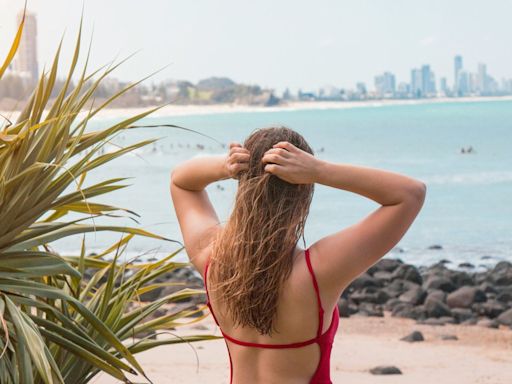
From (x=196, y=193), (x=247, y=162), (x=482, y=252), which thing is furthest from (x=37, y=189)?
(x=482, y=252)

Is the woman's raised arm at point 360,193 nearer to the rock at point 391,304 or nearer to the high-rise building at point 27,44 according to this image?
the high-rise building at point 27,44

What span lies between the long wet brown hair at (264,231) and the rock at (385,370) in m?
5.88

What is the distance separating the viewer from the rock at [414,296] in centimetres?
1290

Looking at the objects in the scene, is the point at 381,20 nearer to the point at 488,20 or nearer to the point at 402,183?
the point at 488,20

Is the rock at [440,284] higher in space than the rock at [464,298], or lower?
lower

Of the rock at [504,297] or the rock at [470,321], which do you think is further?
the rock at [504,297]

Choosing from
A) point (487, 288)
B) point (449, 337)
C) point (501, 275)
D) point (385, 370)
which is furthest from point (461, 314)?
point (385, 370)

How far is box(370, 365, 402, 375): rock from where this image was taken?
27.2 feet

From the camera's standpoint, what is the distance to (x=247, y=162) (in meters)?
2.60

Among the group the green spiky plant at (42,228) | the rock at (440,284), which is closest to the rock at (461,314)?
the rock at (440,284)

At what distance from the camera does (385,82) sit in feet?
335

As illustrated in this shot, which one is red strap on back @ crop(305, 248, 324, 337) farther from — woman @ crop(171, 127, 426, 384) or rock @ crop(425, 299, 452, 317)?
rock @ crop(425, 299, 452, 317)

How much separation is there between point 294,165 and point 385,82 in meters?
101

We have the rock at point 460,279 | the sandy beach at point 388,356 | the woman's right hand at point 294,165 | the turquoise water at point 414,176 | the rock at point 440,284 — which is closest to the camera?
the woman's right hand at point 294,165
